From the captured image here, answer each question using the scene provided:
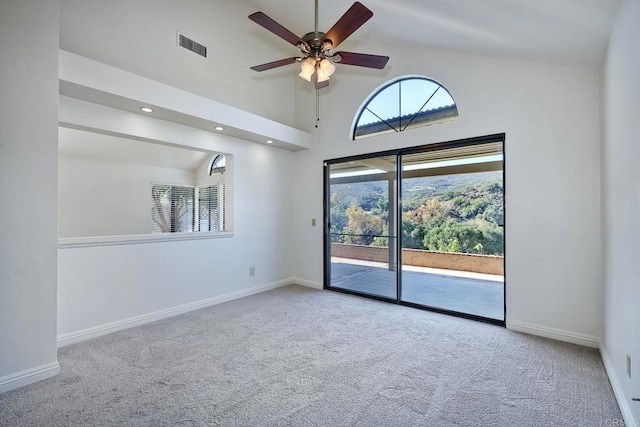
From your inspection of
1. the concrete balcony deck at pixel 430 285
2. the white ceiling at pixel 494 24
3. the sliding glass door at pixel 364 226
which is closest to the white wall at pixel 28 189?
the white ceiling at pixel 494 24

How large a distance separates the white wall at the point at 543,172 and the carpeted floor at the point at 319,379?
15.2 inches

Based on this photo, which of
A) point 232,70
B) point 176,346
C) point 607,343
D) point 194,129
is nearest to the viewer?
point 607,343

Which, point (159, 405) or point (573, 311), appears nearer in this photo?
point (159, 405)

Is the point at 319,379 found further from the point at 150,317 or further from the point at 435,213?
the point at 435,213

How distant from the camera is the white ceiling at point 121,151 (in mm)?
5207

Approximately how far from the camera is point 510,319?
3.22 meters

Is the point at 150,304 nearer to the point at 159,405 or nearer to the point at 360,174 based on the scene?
the point at 159,405

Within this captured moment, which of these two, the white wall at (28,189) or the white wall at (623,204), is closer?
the white wall at (623,204)

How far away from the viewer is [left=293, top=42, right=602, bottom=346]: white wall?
2801mm

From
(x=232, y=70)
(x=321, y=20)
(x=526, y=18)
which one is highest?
(x=321, y=20)

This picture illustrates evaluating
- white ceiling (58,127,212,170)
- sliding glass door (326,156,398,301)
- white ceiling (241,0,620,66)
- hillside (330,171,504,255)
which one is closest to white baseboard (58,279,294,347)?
sliding glass door (326,156,398,301)

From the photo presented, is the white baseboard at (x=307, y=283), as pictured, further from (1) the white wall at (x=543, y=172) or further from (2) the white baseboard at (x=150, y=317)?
(1) the white wall at (x=543, y=172)

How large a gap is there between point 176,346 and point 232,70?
138 inches

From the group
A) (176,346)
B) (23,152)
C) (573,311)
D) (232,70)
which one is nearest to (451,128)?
(573,311)
